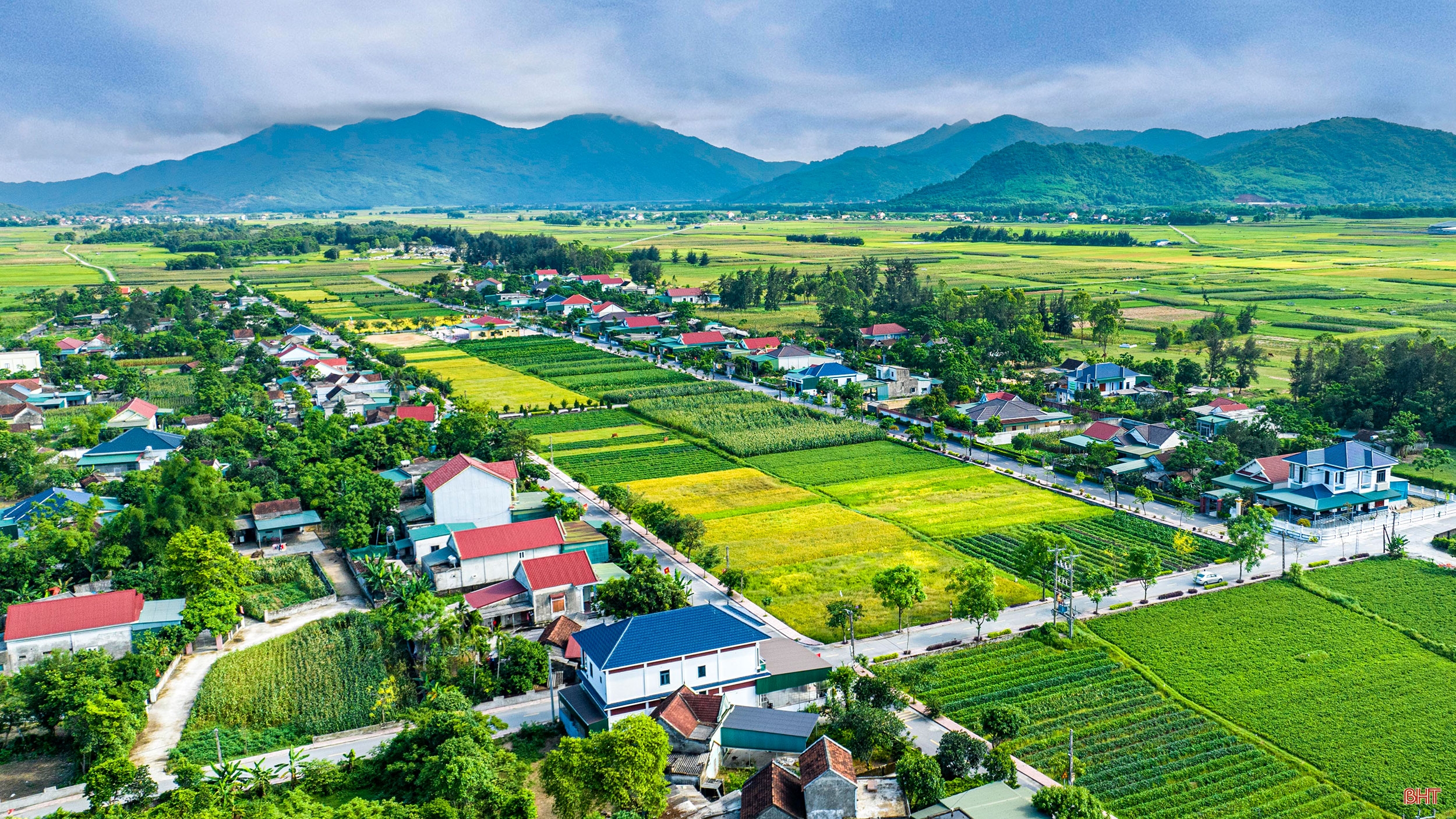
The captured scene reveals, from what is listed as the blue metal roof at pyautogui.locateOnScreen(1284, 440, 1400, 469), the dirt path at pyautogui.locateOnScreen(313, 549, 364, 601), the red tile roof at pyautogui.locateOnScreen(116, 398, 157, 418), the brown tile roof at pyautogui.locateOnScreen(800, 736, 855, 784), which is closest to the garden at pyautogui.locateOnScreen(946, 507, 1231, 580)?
the blue metal roof at pyautogui.locateOnScreen(1284, 440, 1400, 469)

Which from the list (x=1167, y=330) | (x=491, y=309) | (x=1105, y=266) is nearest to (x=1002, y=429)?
(x=1167, y=330)

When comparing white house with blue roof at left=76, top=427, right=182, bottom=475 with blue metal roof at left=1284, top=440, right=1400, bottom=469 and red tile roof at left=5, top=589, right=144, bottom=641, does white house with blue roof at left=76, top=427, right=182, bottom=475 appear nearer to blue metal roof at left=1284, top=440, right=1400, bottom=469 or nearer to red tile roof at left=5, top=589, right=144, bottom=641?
red tile roof at left=5, top=589, right=144, bottom=641

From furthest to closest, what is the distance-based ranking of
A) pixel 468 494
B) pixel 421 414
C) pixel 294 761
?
pixel 421 414 < pixel 468 494 < pixel 294 761

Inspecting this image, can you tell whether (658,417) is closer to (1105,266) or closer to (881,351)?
(881,351)

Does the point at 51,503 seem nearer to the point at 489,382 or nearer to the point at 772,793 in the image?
the point at 489,382

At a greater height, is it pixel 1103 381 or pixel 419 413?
pixel 419 413

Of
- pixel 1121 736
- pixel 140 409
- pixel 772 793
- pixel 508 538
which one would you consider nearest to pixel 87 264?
pixel 140 409
